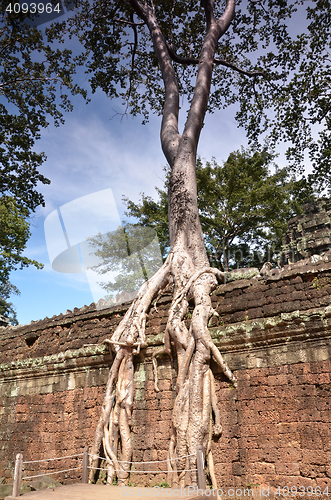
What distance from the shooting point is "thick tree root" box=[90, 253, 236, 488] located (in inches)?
158

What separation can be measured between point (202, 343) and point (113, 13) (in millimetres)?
10222

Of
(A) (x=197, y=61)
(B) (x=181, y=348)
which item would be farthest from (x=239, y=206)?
(B) (x=181, y=348)

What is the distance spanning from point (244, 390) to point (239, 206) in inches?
415

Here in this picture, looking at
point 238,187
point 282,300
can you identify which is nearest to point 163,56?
point 238,187

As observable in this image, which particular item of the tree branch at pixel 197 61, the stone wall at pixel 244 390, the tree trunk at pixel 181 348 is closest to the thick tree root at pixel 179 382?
the tree trunk at pixel 181 348

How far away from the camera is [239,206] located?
13.9 meters

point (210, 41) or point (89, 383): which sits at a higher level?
point (210, 41)

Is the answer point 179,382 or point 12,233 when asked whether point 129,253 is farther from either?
point 179,382

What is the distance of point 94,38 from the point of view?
10.4 m

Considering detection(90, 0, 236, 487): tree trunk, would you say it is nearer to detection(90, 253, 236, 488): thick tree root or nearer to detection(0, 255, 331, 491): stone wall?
detection(90, 253, 236, 488): thick tree root

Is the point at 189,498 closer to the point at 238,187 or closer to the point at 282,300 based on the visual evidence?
the point at 282,300

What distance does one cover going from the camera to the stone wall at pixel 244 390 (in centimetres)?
372

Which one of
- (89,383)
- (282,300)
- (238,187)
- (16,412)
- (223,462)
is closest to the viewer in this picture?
(223,462)

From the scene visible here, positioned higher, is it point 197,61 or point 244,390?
point 197,61
